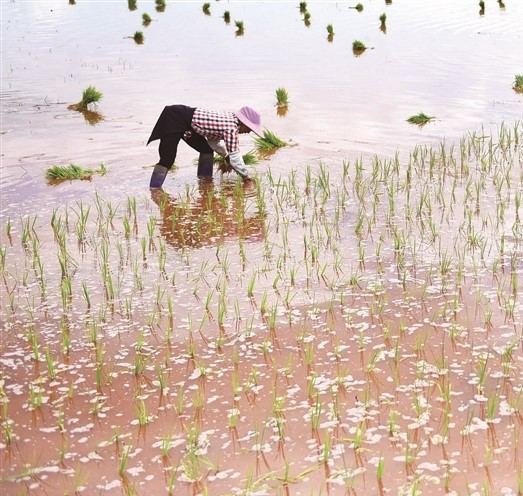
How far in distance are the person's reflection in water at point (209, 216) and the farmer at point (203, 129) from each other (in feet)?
0.69

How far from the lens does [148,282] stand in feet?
16.9

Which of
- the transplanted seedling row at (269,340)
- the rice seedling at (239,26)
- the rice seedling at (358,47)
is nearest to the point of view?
the transplanted seedling row at (269,340)

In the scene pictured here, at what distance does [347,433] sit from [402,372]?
1.92 ft

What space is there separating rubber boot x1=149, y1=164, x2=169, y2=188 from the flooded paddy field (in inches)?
6.1

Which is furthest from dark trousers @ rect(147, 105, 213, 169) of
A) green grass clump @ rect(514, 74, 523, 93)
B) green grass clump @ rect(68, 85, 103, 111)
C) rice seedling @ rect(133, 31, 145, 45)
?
rice seedling @ rect(133, 31, 145, 45)

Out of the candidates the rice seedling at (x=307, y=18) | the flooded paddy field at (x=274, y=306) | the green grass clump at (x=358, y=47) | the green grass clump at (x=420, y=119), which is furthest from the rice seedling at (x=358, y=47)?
the green grass clump at (x=420, y=119)

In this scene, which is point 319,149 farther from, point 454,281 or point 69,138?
point 454,281

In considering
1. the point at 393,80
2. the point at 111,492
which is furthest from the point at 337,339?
the point at 393,80

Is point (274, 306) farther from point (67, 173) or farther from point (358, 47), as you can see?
point (358, 47)

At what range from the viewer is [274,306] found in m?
4.73

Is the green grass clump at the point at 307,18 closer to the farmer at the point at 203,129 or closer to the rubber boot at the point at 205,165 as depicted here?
the rubber boot at the point at 205,165

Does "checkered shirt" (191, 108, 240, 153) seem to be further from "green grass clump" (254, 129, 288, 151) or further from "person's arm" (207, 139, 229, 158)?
"green grass clump" (254, 129, 288, 151)

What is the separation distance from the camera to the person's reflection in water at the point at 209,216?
5953mm

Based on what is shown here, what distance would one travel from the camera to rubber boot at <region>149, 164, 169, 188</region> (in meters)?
7.03
